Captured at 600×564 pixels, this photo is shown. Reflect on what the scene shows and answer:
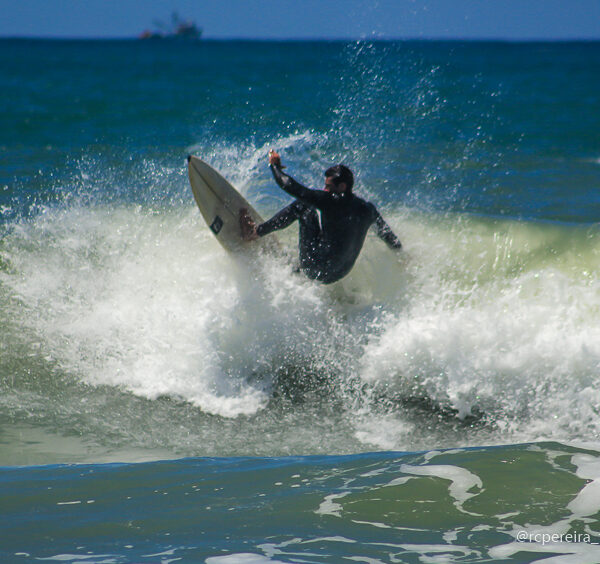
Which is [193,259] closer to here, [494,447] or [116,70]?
[494,447]

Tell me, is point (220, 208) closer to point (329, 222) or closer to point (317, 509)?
point (329, 222)

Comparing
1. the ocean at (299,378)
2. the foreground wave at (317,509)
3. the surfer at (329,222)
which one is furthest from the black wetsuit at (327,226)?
the foreground wave at (317,509)

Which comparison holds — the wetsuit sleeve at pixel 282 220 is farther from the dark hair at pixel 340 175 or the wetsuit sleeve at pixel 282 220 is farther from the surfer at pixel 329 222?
the dark hair at pixel 340 175

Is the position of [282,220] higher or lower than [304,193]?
lower

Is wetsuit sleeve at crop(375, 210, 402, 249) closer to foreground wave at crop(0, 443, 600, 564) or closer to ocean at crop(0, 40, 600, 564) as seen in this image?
ocean at crop(0, 40, 600, 564)

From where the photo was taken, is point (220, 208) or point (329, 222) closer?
point (329, 222)

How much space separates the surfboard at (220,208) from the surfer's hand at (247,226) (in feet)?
0.08

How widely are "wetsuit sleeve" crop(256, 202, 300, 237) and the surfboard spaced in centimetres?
30

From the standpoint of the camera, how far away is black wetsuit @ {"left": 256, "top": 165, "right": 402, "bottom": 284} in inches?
213

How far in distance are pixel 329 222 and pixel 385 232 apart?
497 mm

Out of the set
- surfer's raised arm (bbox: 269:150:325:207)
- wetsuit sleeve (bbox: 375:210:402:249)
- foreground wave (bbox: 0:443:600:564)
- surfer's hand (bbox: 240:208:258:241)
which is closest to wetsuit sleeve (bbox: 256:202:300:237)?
surfer's raised arm (bbox: 269:150:325:207)

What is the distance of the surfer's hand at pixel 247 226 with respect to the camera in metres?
6.02

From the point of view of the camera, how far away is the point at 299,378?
5492 mm

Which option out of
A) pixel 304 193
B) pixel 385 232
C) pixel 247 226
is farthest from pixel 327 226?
pixel 247 226
